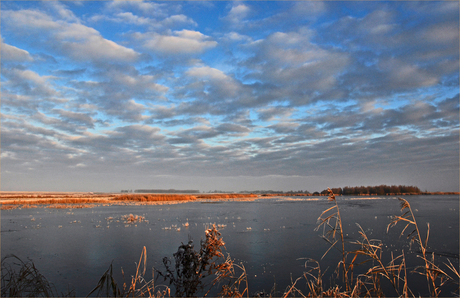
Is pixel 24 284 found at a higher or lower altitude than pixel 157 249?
higher

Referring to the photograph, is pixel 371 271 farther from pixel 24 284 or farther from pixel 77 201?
pixel 77 201

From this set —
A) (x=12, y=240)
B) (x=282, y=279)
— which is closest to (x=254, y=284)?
(x=282, y=279)

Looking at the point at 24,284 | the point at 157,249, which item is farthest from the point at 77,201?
the point at 24,284

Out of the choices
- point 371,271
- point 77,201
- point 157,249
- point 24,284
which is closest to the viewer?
point 371,271

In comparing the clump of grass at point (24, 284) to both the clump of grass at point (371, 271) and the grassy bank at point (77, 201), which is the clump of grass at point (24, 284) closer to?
the clump of grass at point (371, 271)

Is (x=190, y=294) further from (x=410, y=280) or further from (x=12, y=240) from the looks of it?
(x=12, y=240)

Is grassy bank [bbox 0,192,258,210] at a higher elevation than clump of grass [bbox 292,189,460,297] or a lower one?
lower

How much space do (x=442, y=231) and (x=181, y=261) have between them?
19925 mm

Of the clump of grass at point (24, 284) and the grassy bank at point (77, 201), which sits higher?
the clump of grass at point (24, 284)

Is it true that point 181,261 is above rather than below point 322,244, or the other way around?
above

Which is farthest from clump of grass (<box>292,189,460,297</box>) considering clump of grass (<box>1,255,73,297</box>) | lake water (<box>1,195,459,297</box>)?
clump of grass (<box>1,255,73,297</box>)

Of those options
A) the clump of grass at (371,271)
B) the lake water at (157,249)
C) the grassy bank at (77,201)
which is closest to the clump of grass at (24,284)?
the lake water at (157,249)

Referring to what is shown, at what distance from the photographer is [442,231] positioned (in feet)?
60.4

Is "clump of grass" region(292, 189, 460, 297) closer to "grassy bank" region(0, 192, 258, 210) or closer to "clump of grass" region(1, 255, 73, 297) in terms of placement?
"clump of grass" region(1, 255, 73, 297)
